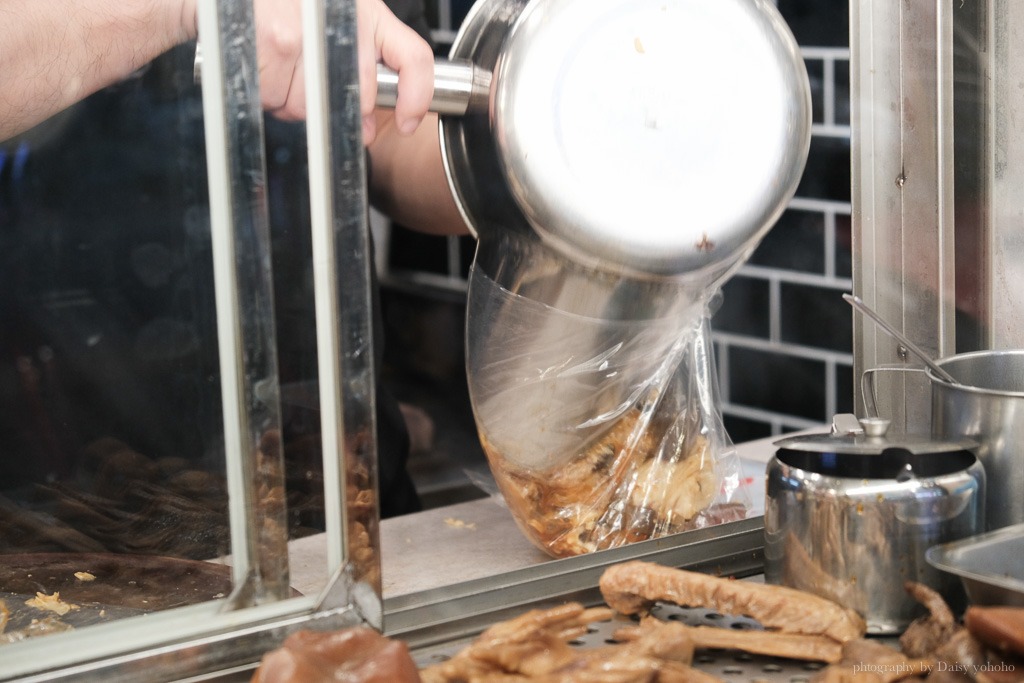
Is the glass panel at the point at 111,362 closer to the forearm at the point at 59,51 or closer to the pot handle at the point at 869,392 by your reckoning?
the forearm at the point at 59,51

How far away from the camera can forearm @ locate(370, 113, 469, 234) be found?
1.19 m

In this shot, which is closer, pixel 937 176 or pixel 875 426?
pixel 875 426

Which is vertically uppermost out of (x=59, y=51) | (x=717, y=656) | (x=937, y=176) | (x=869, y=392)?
(x=59, y=51)

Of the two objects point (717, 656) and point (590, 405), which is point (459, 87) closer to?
point (590, 405)

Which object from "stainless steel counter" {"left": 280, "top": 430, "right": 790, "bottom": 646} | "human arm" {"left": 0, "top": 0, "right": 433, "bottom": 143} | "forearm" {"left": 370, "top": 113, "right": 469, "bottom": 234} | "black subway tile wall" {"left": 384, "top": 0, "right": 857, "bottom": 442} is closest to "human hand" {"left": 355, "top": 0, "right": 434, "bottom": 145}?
"human arm" {"left": 0, "top": 0, "right": 433, "bottom": 143}

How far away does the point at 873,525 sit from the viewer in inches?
26.9

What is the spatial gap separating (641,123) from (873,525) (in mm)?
288

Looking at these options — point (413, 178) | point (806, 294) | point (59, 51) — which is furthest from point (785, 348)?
point (59, 51)

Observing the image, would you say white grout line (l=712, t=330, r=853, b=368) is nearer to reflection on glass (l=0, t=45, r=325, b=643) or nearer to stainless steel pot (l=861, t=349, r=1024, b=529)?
stainless steel pot (l=861, t=349, r=1024, b=529)

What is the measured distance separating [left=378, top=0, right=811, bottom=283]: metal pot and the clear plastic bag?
5 centimetres

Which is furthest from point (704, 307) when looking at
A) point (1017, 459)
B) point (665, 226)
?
point (1017, 459)

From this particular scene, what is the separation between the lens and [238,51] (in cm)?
62

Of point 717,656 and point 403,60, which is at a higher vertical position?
point 403,60

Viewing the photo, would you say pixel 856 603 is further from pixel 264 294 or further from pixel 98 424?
pixel 98 424
